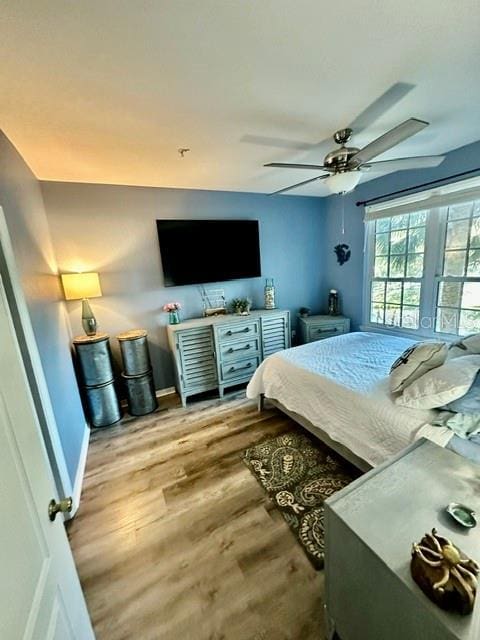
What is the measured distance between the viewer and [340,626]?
103 cm

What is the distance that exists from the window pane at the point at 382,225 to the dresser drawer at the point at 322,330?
129 centimetres

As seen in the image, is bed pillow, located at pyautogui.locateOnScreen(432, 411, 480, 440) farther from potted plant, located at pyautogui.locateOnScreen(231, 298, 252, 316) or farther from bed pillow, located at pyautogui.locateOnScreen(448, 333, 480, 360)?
potted plant, located at pyautogui.locateOnScreen(231, 298, 252, 316)

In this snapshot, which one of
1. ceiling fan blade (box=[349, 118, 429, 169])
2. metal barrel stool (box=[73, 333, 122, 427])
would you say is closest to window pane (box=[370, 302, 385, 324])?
ceiling fan blade (box=[349, 118, 429, 169])

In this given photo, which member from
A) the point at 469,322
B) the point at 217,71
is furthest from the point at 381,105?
the point at 469,322

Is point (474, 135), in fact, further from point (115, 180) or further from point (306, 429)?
point (115, 180)

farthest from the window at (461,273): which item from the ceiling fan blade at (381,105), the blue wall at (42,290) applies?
the blue wall at (42,290)

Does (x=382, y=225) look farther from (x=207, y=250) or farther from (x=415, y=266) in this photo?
(x=207, y=250)

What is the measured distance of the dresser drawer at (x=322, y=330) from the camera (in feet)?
12.2

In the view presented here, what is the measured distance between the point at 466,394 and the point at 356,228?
8.80 ft

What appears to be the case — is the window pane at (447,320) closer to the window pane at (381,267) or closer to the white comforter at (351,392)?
the white comforter at (351,392)

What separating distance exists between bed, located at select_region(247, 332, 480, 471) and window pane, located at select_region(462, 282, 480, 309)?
704 millimetres

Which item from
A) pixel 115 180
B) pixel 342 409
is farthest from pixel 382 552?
pixel 115 180

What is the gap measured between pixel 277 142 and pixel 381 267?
219 cm

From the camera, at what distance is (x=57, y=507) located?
0.82 meters
